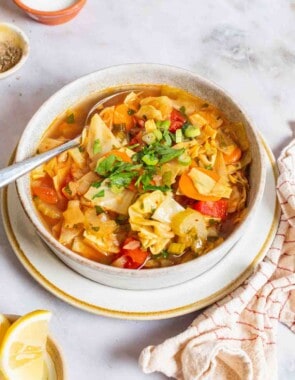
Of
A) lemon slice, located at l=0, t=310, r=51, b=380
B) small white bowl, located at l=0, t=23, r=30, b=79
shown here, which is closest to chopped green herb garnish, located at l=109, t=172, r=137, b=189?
lemon slice, located at l=0, t=310, r=51, b=380

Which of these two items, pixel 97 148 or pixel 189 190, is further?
pixel 97 148

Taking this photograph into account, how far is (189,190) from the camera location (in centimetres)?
194

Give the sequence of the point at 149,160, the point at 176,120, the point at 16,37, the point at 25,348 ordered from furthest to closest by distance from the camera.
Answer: the point at 16,37
the point at 176,120
the point at 149,160
the point at 25,348

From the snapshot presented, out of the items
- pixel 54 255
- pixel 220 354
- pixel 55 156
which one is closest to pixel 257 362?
pixel 220 354

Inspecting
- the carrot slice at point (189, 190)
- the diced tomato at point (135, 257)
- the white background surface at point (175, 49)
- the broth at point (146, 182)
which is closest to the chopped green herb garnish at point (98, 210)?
the broth at point (146, 182)

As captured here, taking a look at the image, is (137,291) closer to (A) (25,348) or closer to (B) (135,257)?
(B) (135,257)

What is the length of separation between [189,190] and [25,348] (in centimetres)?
62

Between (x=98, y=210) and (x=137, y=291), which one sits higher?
(x=98, y=210)

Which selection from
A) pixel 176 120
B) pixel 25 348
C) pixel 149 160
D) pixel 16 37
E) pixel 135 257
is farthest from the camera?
pixel 16 37

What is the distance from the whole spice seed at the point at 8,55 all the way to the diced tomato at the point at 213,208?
3.19ft

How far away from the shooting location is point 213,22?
2645mm

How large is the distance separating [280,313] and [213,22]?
3.98 feet

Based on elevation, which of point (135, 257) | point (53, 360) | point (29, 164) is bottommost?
point (53, 360)

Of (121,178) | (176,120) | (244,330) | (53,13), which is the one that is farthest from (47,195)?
(53,13)
